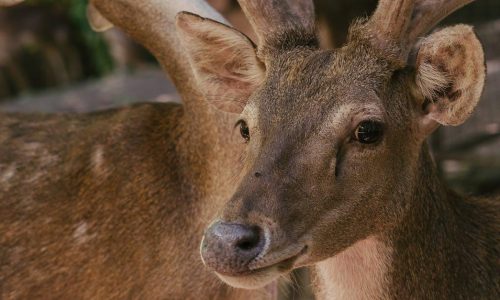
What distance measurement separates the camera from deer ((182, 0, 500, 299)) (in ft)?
13.8

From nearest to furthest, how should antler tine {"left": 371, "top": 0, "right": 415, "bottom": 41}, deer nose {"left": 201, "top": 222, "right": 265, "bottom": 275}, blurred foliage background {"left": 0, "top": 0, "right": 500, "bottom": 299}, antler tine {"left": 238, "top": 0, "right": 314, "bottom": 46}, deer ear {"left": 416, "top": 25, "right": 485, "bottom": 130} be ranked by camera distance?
1. deer nose {"left": 201, "top": 222, "right": 265, "bottom": 275}
2. deer ear {"left": 416, "top": 25, "right": 485, "bottom": 130}
3. antler tine {"left": 371, "top": 0, "right": 415, "bottom": 41}
4. antler tine {"left": 238, "top": 0, "right": 314, "bottom": 46}
5. blurred foliage background {"left": 0, "top": 0, "right": 500, "bottom": 299}

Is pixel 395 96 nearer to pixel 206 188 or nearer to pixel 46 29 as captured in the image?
pixel 206 188

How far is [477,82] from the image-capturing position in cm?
438

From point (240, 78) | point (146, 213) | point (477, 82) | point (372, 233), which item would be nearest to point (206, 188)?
point (146, 213)

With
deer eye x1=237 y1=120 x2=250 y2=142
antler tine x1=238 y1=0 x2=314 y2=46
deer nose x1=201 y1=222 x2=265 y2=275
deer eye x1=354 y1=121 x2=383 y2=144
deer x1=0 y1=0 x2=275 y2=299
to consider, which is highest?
antler tine x1=238 y1=0 x2=314 y2=46

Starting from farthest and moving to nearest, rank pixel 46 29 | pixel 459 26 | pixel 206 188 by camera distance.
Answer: pixel 46 29, pixel 206 188, pixel 459 26

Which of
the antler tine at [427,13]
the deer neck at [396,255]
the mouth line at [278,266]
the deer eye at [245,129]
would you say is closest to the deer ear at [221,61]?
the deer eye at [245,129]

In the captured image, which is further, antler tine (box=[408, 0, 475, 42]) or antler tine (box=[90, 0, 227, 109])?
antler tine (box=[90, 0, 227, 109])

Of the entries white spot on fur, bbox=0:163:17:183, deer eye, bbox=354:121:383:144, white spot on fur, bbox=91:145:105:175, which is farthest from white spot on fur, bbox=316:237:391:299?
white spot on fur, bbox=0:163:17:183

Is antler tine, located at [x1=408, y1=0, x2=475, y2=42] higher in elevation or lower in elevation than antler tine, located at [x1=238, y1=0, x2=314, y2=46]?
higher

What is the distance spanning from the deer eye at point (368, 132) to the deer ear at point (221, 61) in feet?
2.48

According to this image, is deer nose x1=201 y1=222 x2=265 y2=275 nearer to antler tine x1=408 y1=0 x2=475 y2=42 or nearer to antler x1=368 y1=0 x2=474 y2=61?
antler x1=368 y1=0 x2=474 y2=61

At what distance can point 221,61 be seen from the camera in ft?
16.9

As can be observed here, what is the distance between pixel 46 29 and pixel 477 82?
45.6 ft
